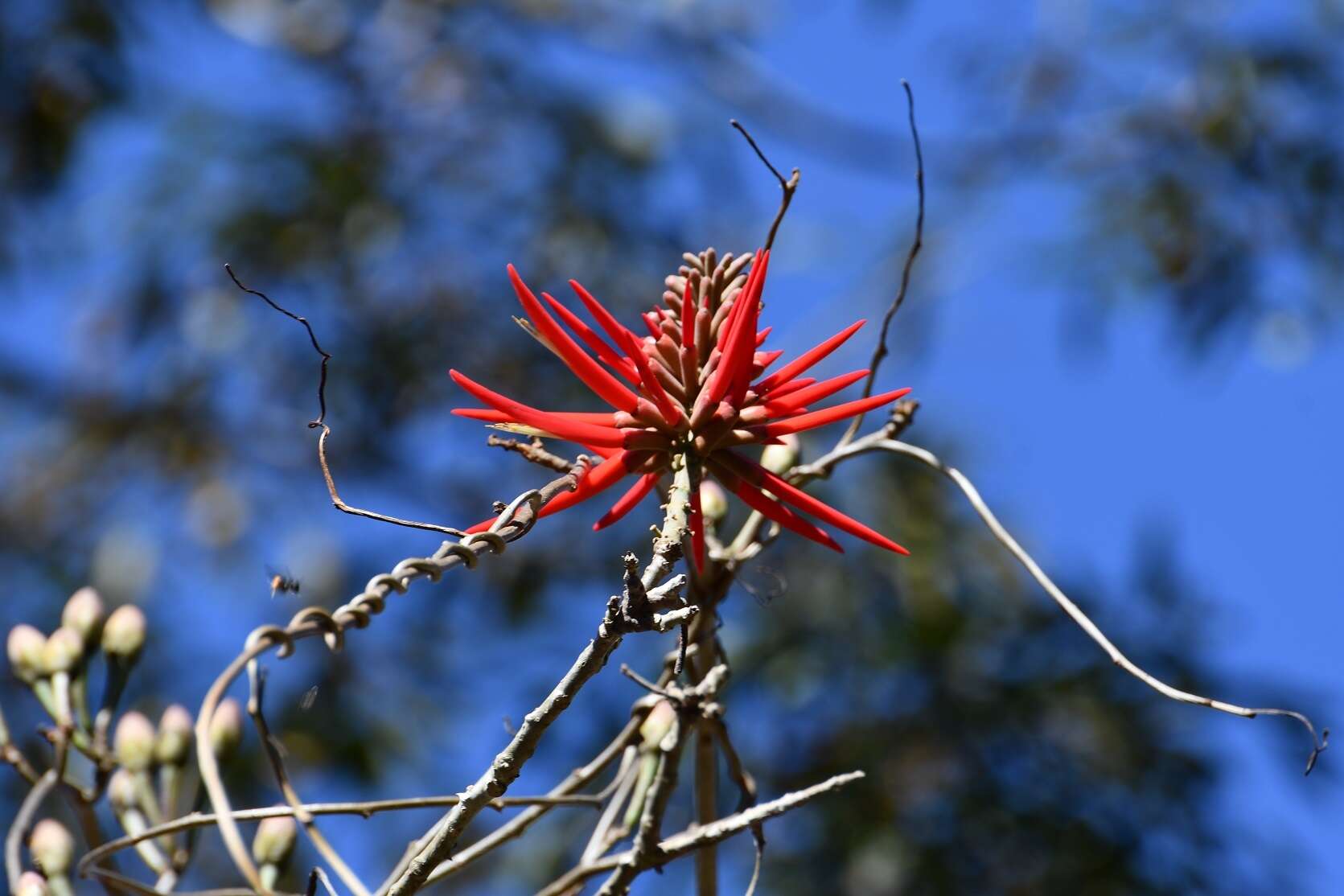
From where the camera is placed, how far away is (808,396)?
1229 millimetres

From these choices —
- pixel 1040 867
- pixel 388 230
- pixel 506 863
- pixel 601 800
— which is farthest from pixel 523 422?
pixel 388 230

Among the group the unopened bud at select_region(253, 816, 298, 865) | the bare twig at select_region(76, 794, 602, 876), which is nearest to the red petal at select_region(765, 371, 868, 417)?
the bare twig at select_region(76, 794, 602, 876)

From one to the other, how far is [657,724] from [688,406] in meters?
0.36

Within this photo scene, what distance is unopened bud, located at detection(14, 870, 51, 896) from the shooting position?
1176 millimetres

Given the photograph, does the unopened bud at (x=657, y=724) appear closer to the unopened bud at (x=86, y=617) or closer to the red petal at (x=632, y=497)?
the red petal at (x=632, y=497)

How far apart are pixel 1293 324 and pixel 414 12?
4727 mm

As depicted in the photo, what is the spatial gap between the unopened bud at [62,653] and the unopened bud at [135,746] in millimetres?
92

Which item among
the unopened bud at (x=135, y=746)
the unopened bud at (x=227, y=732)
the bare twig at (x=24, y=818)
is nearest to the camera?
the bare twig at (x=24, y=818)

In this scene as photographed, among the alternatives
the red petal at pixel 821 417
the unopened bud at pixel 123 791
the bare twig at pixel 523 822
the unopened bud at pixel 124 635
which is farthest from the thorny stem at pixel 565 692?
the unopened bud at pixel 124 635

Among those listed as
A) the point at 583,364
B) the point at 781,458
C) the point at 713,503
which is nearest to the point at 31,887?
the point at 583,364

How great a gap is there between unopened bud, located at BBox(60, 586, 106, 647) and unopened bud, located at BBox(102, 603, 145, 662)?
2 cm

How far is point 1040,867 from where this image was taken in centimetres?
473

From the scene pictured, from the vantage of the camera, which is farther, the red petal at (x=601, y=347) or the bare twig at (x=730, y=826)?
the red petal at (x=601, y=347)

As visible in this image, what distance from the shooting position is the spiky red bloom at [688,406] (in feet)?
3.78
